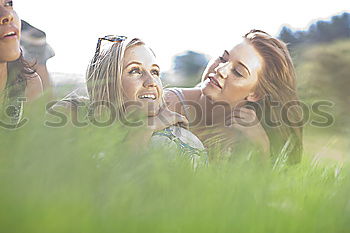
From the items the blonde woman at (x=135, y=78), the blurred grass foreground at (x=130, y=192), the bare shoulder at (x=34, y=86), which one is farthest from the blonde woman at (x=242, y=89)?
the blurred grass foreground at (x=130, y=192)

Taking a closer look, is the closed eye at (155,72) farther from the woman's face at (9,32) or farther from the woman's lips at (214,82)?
the woman's face at (9,32)

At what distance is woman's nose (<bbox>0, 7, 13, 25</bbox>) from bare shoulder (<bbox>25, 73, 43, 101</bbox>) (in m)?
0.18

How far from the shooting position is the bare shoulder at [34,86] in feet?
3.68

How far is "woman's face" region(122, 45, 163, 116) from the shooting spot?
1.54 m

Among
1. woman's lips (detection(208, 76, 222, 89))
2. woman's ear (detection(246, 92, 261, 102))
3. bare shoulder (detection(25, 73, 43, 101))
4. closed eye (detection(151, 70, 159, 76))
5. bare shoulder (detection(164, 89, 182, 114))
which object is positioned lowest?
bare shoulder (detection(164, 89, 182, 114))

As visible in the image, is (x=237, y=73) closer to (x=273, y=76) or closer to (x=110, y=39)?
(x=273, y=76)

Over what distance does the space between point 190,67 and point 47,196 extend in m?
1.21

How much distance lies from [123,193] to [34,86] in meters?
0.72

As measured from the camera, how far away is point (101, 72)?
4.90ft

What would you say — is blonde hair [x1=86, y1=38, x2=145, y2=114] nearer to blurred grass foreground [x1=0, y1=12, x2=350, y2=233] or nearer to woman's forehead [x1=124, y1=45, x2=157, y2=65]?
woman's forehead [x1=124, y1=45, x2=157, y2=65]

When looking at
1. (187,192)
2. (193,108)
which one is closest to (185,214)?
(187,192)

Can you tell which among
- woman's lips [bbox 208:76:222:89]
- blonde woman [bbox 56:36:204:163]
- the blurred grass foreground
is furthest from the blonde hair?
the blurred grass foreground

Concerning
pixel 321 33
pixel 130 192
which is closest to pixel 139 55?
pixel 321 33

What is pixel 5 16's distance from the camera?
4.29 feet
